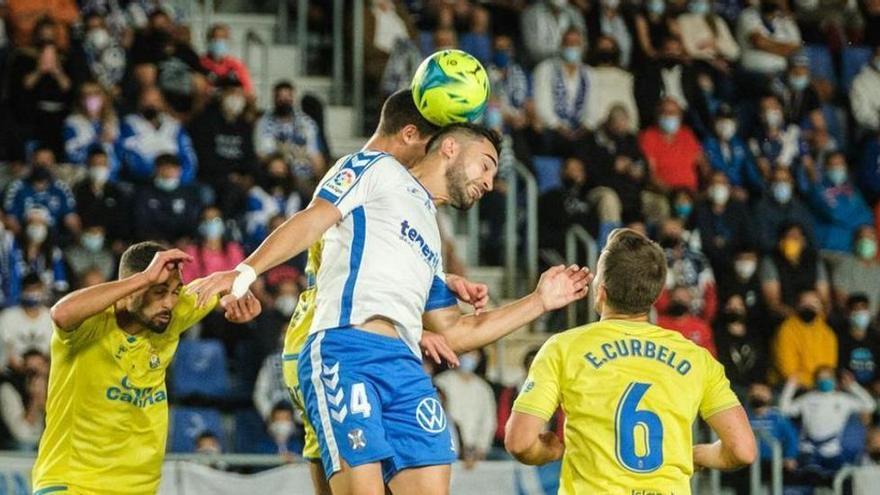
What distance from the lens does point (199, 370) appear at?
46.2ft

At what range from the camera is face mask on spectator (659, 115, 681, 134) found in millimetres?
18000

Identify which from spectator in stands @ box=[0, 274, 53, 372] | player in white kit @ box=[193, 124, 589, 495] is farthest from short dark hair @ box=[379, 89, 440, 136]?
spectator in stands @ box=[0, 274, 53, 372]

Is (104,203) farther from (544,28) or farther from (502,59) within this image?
(544,28)

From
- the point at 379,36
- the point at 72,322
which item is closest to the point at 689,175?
the point at 379,36

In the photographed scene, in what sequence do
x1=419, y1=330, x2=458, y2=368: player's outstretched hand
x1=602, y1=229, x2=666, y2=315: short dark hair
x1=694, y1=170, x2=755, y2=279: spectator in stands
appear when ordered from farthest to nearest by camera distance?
x1=694, y1=170, x2=755, y2=279: spectator in stands < x1=419, y1=330, x2=458, y2=368: player's outstretched hand < x1=602, y1=229, x2=666, y2=315: short dark hair

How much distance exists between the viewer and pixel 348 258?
6801 mm

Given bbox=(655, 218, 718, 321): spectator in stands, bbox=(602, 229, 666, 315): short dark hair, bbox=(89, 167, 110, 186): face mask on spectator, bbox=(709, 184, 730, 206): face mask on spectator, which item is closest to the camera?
bbox=(602, 229, 666, 315): short dark hair

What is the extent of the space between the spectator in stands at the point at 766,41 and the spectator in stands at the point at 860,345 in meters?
3.59

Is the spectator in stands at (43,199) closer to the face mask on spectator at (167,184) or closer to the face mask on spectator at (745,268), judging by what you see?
the face mask on spectator at (167,184)

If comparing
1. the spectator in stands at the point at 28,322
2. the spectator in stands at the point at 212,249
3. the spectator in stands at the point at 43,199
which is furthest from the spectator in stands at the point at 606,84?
the spectator in stands at the point at 28,322

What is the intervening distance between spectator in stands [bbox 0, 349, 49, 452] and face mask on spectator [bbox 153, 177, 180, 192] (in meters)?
2.11

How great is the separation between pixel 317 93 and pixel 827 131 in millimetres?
5747

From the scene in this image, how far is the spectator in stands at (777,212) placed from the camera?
1756cm

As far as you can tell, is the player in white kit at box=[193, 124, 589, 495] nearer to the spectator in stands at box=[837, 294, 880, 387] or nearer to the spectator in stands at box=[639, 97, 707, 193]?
the spectator in stands at box=[837, 294, 880, 387]
